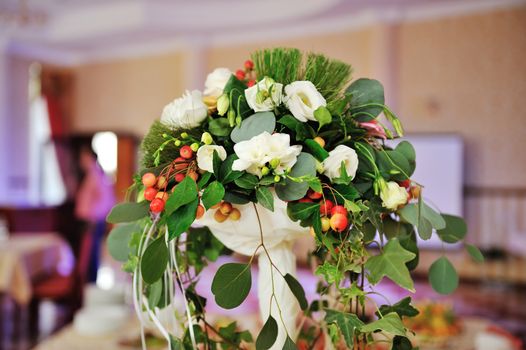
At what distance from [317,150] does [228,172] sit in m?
0.16

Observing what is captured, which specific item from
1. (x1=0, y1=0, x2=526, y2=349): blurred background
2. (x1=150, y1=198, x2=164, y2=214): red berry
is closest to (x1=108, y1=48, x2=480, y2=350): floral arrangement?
(x1=150, y1=198, x2=164, y2=214): red berry

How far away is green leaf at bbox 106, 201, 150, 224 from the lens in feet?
2.80

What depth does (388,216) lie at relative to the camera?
3.26 feet

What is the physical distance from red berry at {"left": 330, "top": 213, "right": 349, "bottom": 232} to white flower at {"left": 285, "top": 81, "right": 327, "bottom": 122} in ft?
0.57

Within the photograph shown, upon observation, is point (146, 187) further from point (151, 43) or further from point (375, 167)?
point (151, 43)

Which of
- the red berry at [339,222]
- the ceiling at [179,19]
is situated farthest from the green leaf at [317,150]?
the ceiling at [179,19]

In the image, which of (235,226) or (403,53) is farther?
(403,53)

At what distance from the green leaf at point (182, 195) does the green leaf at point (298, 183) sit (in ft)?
0.46

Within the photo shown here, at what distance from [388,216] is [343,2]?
17.6ft

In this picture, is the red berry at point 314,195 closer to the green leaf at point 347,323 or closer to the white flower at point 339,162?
the white flower at point 339,162

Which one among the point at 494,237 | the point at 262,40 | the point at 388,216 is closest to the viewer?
the point at 388,216

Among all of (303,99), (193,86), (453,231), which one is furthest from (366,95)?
(193,86)

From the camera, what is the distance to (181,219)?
752mm

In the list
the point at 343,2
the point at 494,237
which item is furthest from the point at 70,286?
the point at 494,237
